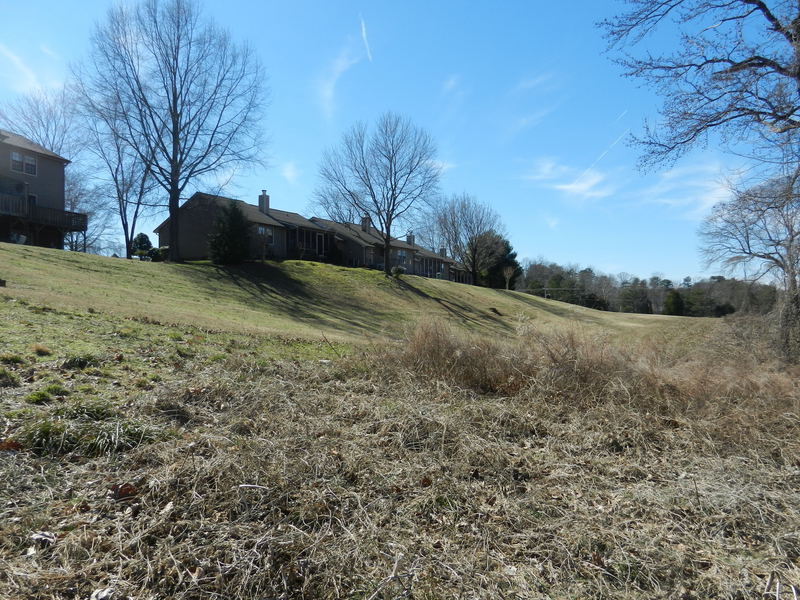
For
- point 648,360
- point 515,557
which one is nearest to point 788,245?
point 648,360

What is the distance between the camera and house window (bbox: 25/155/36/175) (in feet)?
92.1

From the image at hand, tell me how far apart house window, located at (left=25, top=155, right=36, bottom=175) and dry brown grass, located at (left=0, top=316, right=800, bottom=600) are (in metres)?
31.3

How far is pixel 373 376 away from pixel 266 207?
128ft

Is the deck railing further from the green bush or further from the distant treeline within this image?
the distant treeline

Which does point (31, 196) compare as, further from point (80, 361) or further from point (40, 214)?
point (80, 361)

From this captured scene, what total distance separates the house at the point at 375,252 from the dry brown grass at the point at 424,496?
35239mm

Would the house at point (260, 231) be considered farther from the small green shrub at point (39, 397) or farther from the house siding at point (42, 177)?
the small green shrub at point (39, 397)

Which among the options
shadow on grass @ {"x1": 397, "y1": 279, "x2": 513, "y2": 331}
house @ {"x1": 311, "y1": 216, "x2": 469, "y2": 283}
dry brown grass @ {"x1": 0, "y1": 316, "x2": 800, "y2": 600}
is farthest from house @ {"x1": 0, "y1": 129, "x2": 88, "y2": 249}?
dry brown grass @ {"x1": 0, "y1": 316, "x2": 800, "y2": 600}

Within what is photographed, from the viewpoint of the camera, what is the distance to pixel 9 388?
179 inches

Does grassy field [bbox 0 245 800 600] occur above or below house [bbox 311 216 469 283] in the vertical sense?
below

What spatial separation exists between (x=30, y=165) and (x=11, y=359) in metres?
30.8

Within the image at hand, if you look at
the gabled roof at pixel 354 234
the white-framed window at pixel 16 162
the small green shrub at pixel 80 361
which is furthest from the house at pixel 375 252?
the small green shrub at pixel 80 361

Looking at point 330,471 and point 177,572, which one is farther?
point 330,471

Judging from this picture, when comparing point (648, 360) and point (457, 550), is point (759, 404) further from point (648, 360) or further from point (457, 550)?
point (457, 550)
